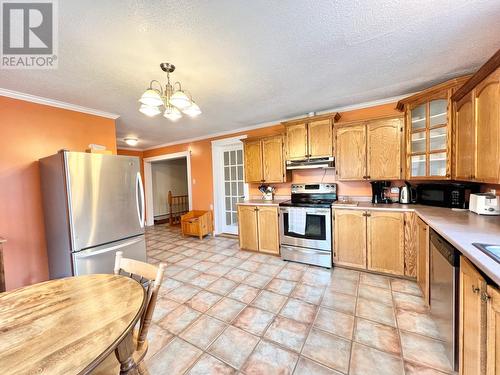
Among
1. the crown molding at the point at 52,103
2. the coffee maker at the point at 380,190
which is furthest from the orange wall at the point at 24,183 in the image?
the coffee maker at the point at 380,190

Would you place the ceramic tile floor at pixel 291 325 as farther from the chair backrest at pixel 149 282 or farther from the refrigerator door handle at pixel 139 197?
the refrigerator door handle at pixel 139 197

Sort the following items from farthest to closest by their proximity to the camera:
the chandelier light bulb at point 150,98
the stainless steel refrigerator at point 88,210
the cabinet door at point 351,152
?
the cabinet door at point 351,152
the stainless steel refrigerator at point 88,210
the chandelier light bulb at point 150,98

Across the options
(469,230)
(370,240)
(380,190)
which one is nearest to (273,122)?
(380,190)

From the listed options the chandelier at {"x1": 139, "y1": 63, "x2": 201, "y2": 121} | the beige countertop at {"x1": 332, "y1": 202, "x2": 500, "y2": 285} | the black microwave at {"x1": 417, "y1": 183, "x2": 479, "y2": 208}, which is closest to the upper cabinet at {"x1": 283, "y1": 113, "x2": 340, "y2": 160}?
the black microwave at {"x1": 417, "y1": 183, "x2": 479, "y2": 208}

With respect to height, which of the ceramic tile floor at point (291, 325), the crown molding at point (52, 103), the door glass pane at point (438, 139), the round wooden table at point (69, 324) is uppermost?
the crown molding at point (52, 103)

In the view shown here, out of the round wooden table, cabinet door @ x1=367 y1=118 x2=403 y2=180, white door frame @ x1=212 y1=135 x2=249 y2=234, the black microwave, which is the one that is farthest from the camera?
white door frame @ x1=212 y1=135 x2=249 y2=234

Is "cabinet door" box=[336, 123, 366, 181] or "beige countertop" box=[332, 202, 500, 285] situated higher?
"cabinet door" box=[336, 123, 366, 181]

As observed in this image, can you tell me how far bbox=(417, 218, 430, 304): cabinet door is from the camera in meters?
1.90

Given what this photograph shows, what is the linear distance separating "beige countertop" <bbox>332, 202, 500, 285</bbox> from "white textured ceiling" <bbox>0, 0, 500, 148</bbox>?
1495 millimetres

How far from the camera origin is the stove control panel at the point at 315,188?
3254 mm

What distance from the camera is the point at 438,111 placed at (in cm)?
224

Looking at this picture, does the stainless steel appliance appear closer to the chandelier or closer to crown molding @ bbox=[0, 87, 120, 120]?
the chandelier

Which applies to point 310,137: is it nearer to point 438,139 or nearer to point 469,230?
point 438,139

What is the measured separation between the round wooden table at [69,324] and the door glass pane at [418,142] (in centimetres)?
316
